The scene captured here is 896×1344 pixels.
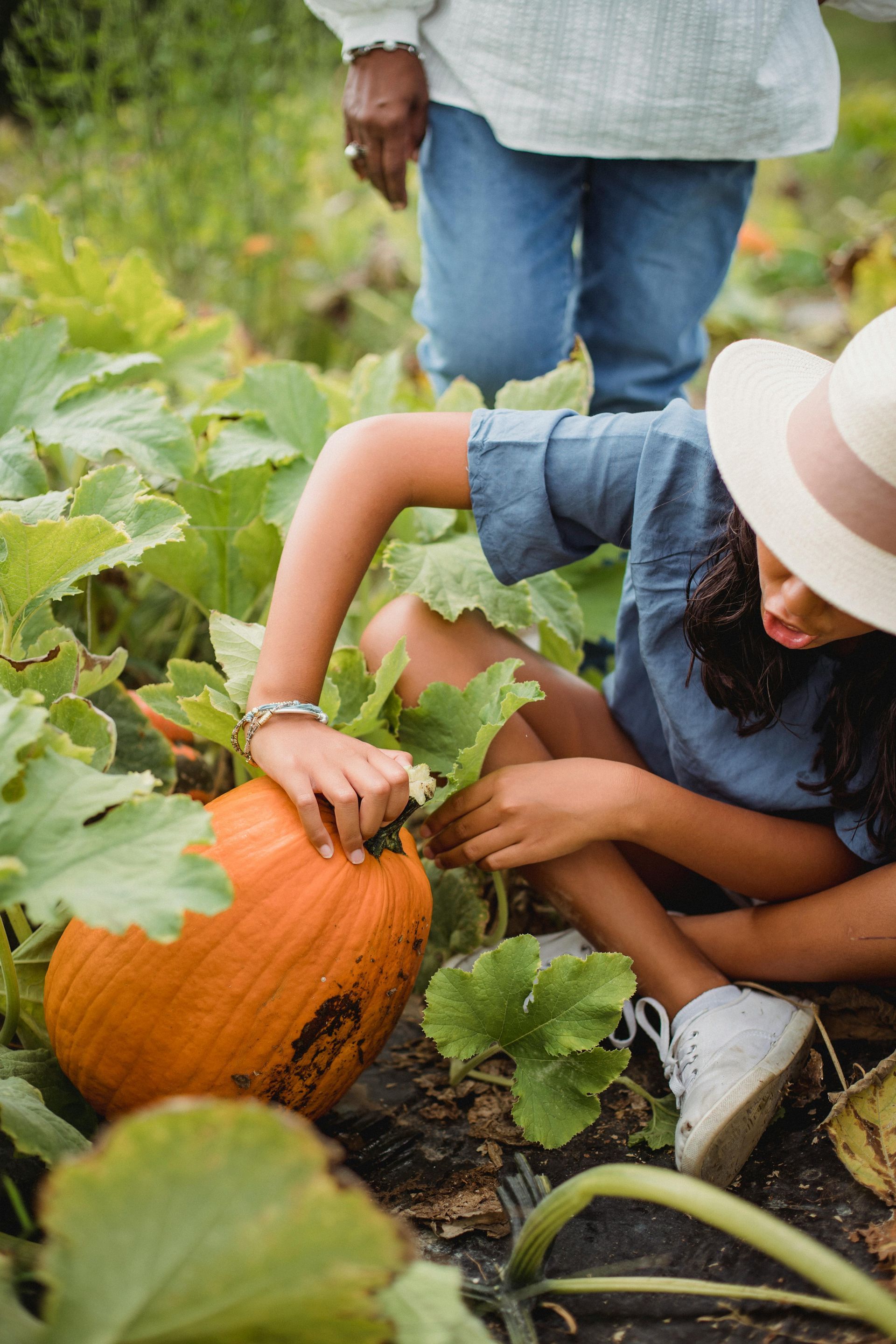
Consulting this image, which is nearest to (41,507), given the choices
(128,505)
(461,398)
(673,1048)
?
(128,505)

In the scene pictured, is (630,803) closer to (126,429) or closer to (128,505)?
(128,505)

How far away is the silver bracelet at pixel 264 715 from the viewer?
1.21 meters

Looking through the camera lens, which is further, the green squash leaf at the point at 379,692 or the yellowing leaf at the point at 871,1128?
the green squash leaf at the point at 379,692

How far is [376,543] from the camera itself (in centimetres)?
134

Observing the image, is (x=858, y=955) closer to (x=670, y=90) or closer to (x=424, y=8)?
(x=670, y=90)

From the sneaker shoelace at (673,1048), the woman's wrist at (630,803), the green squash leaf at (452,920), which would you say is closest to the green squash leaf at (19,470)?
the green squash leaf at (452,920)

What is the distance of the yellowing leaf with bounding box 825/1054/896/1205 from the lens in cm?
117

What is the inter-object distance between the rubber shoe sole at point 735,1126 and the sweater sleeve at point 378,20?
144 centimetres

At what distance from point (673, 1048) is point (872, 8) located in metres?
1.45

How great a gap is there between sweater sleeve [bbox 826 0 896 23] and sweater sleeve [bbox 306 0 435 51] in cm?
58

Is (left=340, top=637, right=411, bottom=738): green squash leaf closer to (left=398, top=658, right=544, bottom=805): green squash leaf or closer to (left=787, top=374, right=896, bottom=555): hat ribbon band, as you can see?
(left=398, top=658, right=544, bottom=805): green squash leaf

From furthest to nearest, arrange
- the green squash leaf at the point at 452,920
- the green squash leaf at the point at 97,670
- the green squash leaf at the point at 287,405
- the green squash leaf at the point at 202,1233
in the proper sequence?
the green squash leaf at the point at 287,405 < the green squash leaf at the point at 452,920 < the green squash leaf at the point at 97,670 < the green squash leaf at the point at 202,1233

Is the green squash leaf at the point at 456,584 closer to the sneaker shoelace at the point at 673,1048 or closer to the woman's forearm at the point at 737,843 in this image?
the woman's forearm at the point at 737,843

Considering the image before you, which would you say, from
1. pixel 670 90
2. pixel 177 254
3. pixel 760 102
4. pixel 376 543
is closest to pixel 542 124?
pixel 670 90
